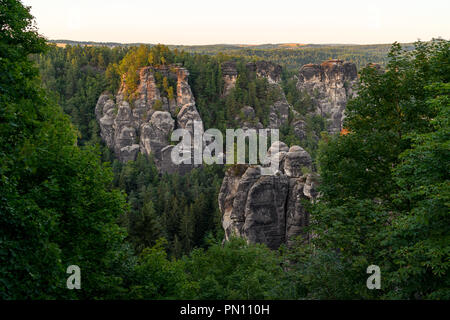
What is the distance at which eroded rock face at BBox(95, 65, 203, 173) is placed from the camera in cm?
9412

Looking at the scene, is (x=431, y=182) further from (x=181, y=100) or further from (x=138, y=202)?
(x=181, y=100)

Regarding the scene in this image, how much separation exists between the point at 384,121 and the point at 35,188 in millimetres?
14526

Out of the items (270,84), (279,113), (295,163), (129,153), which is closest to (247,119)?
(279,113)

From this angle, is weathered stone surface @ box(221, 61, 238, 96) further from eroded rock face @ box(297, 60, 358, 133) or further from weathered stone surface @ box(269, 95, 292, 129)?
eroded rock face @ box(297, 60, 358, 133)

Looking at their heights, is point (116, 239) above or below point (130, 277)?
above

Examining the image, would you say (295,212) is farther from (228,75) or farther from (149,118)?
(228,75)

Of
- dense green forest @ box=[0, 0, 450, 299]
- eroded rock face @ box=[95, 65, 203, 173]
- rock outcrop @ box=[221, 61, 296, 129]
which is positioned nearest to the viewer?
dense green forest @ box=[0, 0, 450, 299]

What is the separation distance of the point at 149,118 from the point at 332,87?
67159mm

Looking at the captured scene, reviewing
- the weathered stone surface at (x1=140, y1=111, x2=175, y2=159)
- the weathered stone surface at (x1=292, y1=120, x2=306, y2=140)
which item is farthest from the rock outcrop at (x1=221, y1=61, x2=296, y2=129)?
the weathered stone surface at (x1=140, y1=111, x2=175, y2=159)

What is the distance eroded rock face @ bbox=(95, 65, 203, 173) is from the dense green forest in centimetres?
7464

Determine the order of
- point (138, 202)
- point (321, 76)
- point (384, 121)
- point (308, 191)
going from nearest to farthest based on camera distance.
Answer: point (384, 121), point (308, 191), point (138, 202), point (321, 76)

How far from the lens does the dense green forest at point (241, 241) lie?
8.35 m

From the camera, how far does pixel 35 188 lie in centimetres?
966
